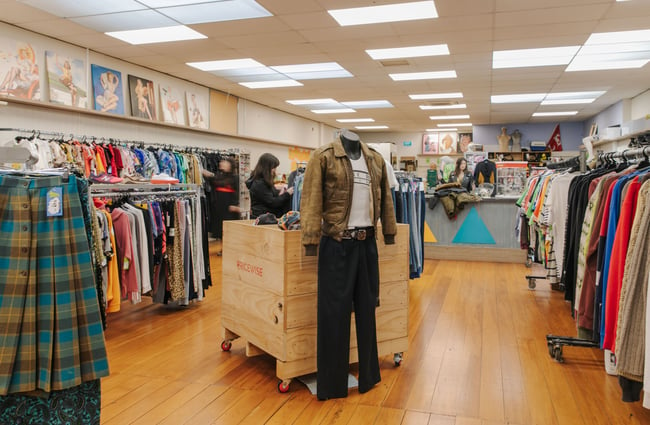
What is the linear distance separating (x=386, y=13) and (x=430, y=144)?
553 inches

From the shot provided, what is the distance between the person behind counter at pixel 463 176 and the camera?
8.88 metres

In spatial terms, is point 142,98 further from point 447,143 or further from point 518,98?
point 447,143

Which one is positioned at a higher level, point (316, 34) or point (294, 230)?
point (316, 34)

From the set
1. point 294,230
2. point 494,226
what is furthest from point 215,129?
point 294,230

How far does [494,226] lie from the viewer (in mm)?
7930

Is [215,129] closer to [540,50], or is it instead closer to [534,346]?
[540,50]

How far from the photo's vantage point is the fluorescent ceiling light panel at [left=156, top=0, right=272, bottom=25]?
17.6ft

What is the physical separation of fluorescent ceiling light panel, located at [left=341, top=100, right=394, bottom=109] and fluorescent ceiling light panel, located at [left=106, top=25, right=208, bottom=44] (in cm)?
577

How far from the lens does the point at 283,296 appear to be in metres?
3.03

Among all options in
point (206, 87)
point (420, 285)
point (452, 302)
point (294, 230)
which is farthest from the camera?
point (206, 87)

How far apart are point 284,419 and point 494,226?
5949 millimetres

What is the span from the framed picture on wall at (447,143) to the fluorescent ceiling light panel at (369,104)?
7197 millimetres

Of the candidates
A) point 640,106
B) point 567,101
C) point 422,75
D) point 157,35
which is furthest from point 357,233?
point 567,101

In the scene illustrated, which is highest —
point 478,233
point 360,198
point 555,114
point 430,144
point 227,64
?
point 227,64
